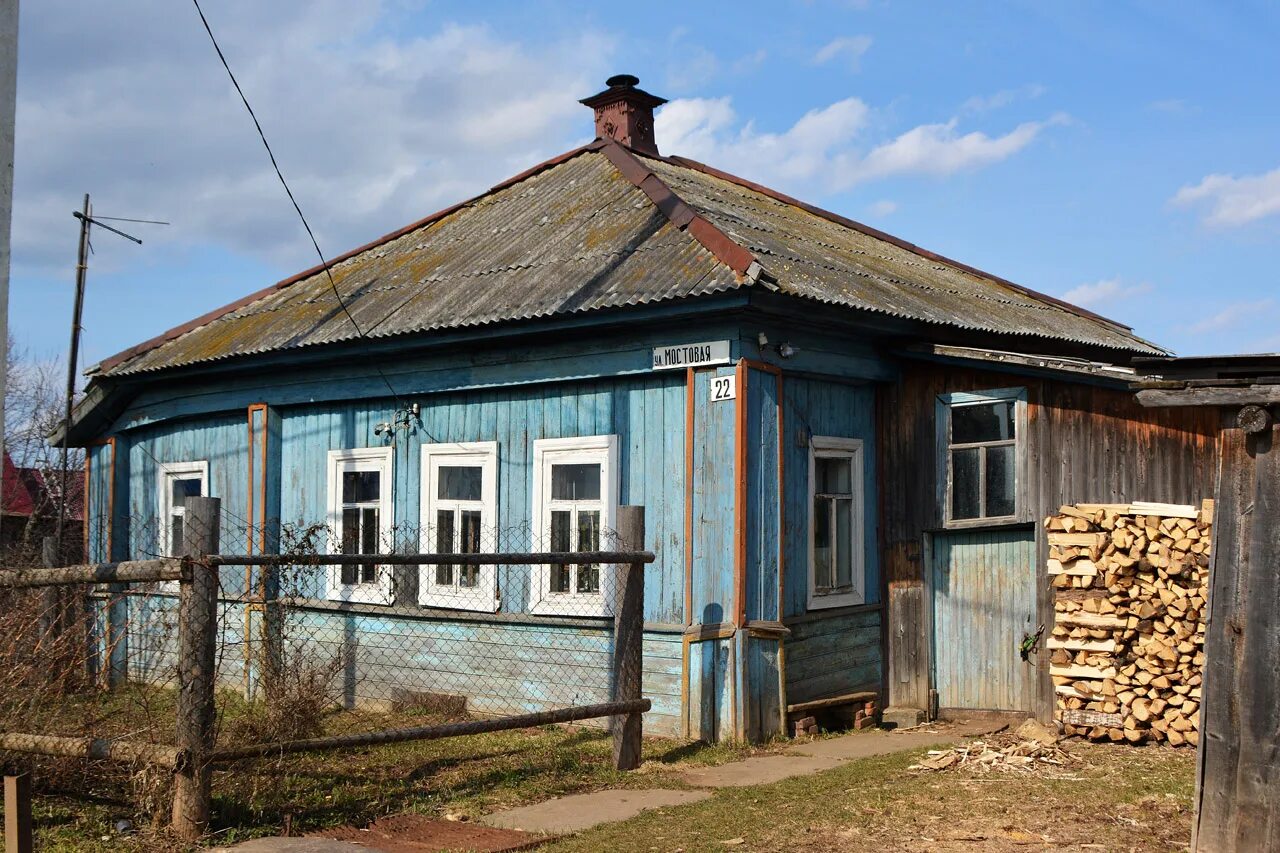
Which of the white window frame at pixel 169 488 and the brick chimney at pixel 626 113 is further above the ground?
the brick chimney at pixel 626 113

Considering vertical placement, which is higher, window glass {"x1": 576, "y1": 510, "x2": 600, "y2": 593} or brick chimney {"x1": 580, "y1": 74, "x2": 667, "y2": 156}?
brick chimney {"x1": 580, "y1": 74, "x2": 667, "y2": 156}

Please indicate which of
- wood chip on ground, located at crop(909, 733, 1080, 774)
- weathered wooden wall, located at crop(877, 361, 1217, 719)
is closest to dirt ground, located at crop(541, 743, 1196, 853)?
wood chip on ground, located at crop(909, 733, 1080, 774)

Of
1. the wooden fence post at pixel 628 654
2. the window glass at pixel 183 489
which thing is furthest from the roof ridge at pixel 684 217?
the window glass at pixel 183 489

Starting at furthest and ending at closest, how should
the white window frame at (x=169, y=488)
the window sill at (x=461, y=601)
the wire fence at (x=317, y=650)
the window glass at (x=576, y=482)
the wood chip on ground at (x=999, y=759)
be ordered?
the white window frame at (x=169, y=488) → the window sill at (x=461, y=601) → the window glass at (x=576, y=482) → the wood chip on ground at (x=999, y=759) → the wire fence at (x=317, y=650)

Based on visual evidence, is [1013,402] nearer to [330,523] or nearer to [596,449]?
[596,449]

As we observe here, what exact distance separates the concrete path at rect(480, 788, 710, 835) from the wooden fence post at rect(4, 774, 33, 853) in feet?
8.15

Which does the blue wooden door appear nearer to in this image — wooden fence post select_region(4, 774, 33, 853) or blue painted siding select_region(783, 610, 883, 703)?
blue painted siding select_region(783, 610, 883, 703)

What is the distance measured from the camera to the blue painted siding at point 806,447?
32.0 feet

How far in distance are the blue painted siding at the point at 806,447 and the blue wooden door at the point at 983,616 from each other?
652 mm

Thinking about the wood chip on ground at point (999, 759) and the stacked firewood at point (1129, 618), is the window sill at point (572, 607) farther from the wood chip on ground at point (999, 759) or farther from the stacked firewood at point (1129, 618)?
the stacked firewood at point (1129, 618)

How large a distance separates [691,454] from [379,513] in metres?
3.72

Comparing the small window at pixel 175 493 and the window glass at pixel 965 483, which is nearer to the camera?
the window glass at pixel 965 483

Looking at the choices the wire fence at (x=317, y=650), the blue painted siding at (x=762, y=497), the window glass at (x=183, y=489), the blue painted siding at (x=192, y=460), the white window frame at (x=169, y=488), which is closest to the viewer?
the wire fence at (x=317, y=650)

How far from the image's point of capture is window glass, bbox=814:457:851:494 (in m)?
10.2
